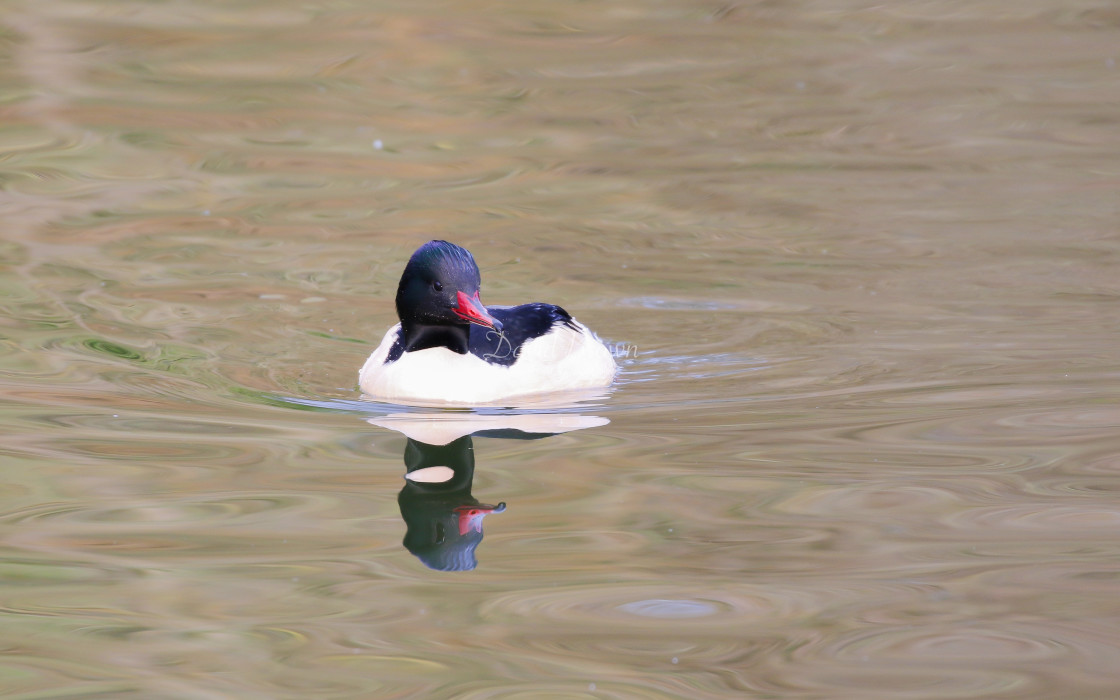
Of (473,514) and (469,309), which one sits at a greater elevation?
(469,309)

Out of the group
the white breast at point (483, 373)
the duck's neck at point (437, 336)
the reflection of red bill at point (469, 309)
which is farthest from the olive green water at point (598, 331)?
the reflection of red bill at point (469, 309)

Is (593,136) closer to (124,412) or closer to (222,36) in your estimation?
(222,36)

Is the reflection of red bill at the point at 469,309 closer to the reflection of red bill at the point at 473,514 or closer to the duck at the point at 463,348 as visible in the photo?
the duck at the point at 463,348

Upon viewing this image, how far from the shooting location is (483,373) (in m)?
7.71

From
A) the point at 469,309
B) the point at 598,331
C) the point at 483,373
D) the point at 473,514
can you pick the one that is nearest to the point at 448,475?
the point at 473,514

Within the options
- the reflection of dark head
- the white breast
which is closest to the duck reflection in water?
the reflection of dark head

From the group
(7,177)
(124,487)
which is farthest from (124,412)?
(7,177)

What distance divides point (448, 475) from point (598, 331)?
330cm

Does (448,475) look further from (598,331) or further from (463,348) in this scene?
(598,331)

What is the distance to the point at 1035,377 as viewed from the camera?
25.9ft

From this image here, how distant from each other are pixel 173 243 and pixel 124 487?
5.35 meters

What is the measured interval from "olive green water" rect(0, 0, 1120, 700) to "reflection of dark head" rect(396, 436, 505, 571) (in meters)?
0.04

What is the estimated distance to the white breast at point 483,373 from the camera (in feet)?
25.1

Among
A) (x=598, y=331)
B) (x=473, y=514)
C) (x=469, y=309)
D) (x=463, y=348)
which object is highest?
(x=469, y=309)
